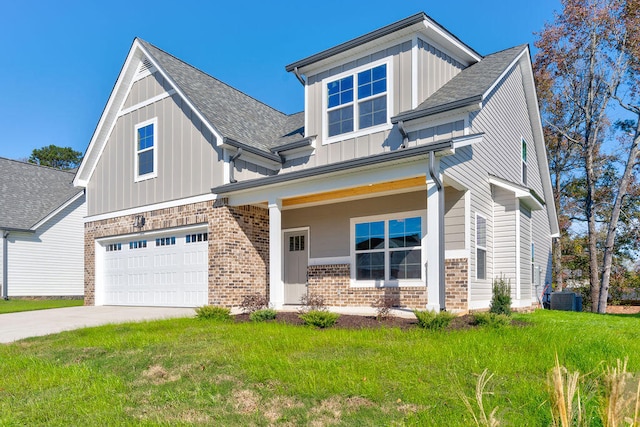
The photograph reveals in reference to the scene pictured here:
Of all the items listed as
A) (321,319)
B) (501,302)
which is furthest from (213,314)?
(501,302)

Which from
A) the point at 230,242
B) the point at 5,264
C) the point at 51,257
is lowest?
the point at 5,264

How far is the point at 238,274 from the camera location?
12.2 m

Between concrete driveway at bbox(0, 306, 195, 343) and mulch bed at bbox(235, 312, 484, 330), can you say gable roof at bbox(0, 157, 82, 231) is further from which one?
mulch bed at bbox(235, 312, 484, 330)

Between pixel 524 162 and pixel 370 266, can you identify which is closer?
pixel 370 266

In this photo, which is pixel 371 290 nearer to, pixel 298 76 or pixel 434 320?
pixel 434 320

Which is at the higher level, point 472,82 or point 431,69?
point 431,69

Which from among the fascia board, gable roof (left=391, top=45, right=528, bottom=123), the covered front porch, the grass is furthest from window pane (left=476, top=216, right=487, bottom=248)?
the fascia board

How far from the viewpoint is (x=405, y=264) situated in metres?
11.2

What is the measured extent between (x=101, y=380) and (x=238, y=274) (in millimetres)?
6717

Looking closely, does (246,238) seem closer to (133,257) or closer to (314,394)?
(133,257)

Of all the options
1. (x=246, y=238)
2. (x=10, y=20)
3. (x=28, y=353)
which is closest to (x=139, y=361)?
(x=28, y=353)

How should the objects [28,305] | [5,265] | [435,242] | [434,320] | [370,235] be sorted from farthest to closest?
[5,265] → [28,305] → [370,235] → [435,242] → [434,320]

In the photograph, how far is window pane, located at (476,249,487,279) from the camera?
1122cm

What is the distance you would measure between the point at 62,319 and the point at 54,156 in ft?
149
